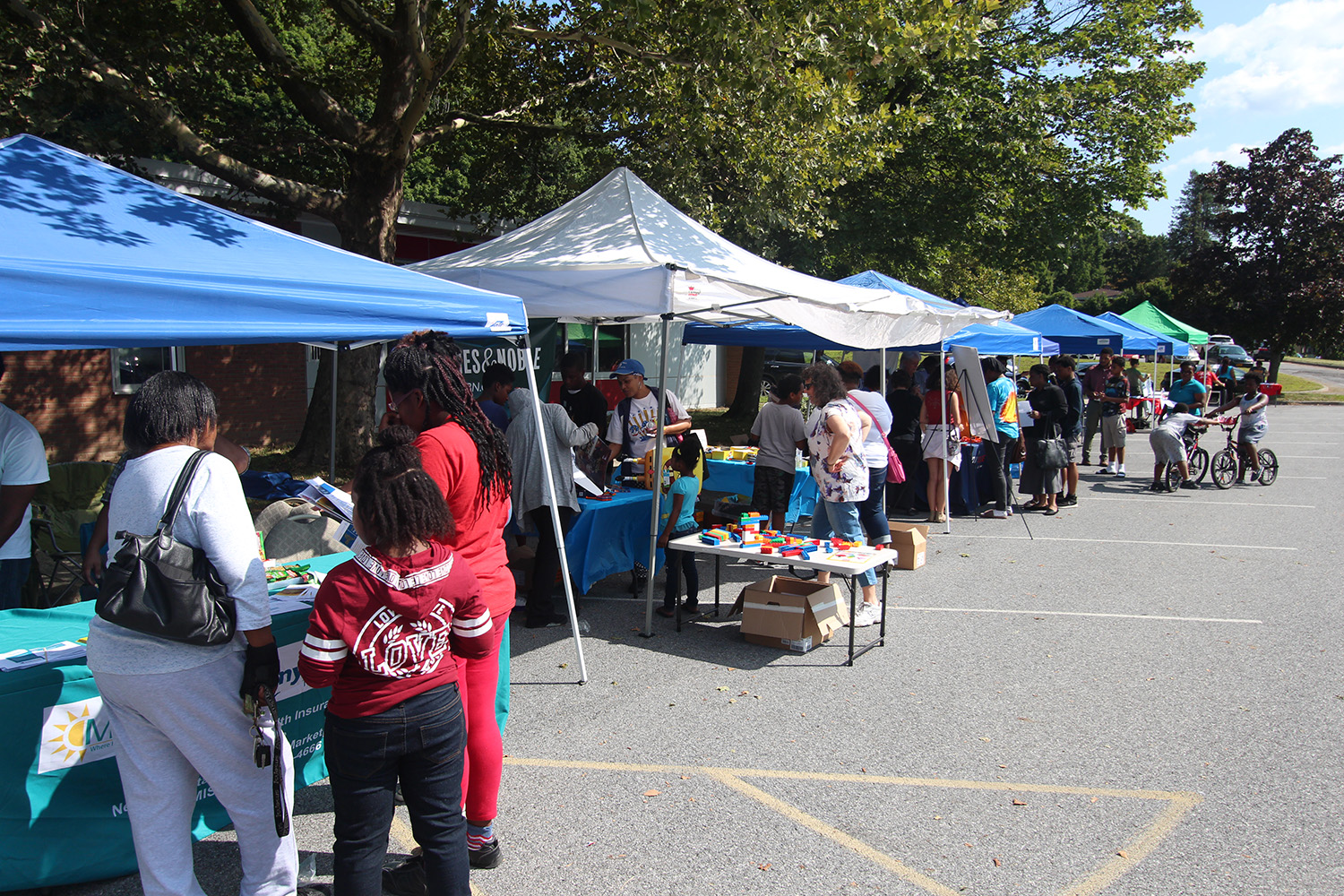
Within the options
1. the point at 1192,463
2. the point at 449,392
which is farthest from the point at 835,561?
the point at 1192,463

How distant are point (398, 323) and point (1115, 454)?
13.9 meters

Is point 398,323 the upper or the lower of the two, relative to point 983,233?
lower

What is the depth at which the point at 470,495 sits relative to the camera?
3088 millimetres

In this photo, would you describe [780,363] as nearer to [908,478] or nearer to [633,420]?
[908,478]

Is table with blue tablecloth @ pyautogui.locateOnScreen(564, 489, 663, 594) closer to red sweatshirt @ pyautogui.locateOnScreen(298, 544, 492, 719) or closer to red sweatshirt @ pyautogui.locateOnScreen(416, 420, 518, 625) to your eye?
red sweatshirt @ pyautogui.locateOnScreen(416, 420, 518, 625)

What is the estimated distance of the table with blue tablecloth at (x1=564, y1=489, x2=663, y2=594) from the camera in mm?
6441

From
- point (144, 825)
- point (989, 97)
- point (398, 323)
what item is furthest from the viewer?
point (989, 97)

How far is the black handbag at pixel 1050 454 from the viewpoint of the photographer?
1100cm

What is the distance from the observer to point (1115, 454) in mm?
14656

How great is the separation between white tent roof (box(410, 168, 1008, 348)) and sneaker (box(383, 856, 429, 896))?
11.1ft

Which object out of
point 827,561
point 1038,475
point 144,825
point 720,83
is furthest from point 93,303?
point 1038,475

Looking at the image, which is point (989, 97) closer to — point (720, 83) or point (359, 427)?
point (720, 83)

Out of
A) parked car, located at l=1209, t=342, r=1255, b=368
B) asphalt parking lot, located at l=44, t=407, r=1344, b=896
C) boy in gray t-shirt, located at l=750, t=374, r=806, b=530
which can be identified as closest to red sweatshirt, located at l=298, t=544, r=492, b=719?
asphalt parking lot, located at l=44, t=407, r=1344, b=896

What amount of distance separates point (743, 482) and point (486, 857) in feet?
19.5
